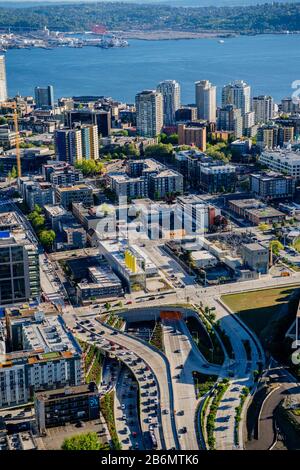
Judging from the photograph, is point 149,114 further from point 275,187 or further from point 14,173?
point 275,187

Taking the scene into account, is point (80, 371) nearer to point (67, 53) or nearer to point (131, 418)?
point (131, 418)

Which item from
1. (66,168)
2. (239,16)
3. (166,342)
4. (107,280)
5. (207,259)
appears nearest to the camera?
(166,342)

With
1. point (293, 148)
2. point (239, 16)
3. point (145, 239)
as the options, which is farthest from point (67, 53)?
point (145, 239)

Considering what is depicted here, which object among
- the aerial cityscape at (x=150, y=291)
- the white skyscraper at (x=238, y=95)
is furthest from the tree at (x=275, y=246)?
the white skyscraper at (x=238, y=95)

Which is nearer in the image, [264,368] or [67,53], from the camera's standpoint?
[264,368]

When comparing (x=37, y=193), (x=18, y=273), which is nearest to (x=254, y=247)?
(x=18, y=273)

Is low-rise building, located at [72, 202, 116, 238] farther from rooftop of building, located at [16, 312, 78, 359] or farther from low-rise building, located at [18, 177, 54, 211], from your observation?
rooftop of building, located at [16, 312, 78, 359]

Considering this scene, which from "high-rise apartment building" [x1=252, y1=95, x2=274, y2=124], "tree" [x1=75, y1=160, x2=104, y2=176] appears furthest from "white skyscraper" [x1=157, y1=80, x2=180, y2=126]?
"tree" [x1=75, y1=160, x2=104, y2=176]
